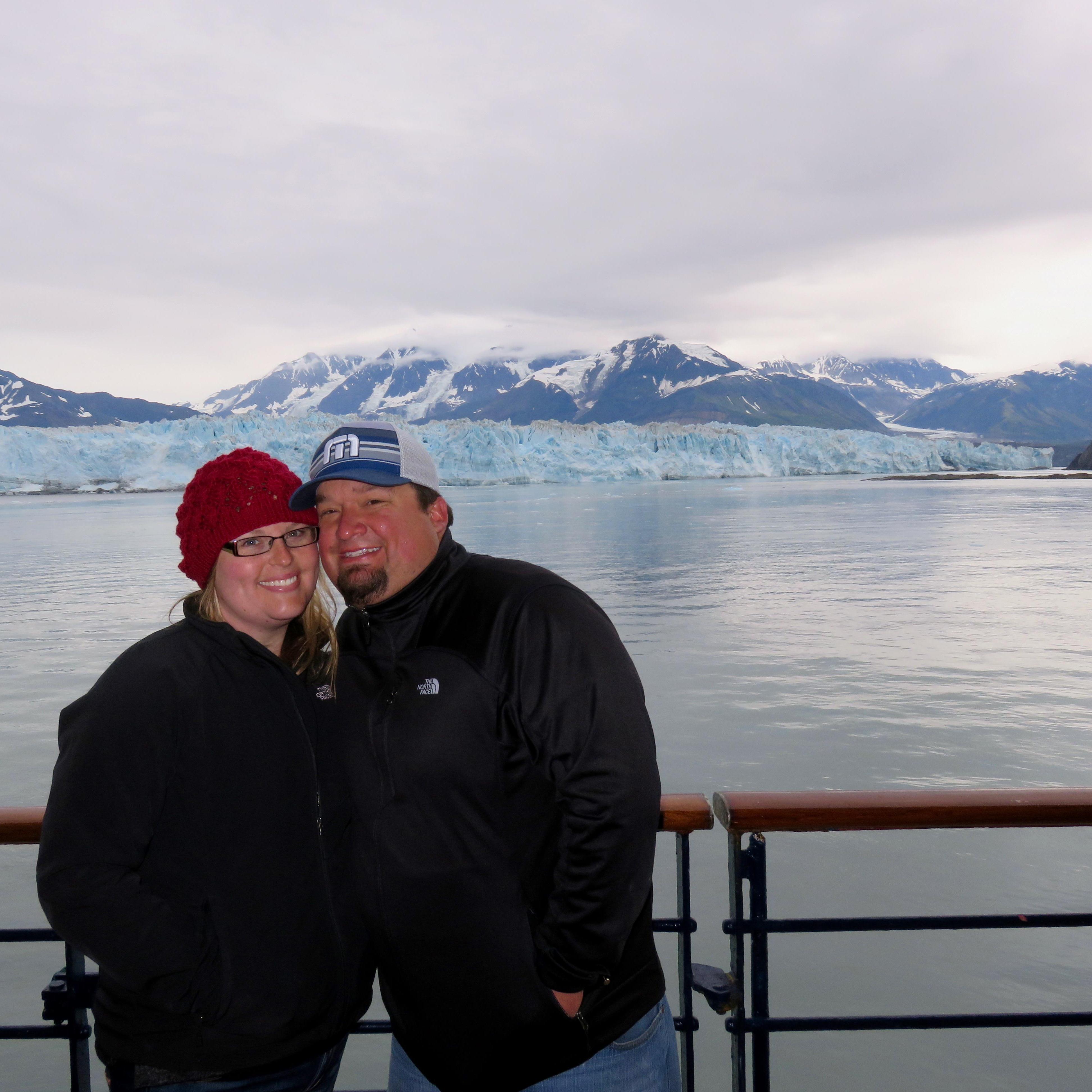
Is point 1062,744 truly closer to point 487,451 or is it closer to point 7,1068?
point 7,1068

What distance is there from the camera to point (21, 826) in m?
1.64

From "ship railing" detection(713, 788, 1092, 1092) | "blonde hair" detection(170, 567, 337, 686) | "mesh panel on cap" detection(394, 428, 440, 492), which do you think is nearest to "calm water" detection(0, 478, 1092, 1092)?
"ship railing" detection(713, 788, 1092, 1092)

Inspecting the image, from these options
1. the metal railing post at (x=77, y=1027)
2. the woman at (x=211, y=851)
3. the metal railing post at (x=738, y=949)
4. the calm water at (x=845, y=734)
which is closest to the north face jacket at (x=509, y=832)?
the woman at (x=211, y=851)

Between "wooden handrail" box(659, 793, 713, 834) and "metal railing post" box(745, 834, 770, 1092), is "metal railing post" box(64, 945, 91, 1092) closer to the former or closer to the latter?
"wooden handrail" box(659, 793, 713, 834)

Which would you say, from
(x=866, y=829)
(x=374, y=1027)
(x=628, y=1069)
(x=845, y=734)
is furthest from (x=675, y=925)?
(x=845, y=734)

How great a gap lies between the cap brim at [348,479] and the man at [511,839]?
27 cm

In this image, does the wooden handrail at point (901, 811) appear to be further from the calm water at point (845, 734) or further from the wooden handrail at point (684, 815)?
the calm water at point (845, 734)

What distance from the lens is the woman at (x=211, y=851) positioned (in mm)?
1305

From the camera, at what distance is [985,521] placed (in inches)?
1230

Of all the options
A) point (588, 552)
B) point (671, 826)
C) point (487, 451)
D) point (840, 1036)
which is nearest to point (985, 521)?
point (588, 552)

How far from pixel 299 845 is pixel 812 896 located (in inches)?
153

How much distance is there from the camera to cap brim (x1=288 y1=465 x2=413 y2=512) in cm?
172

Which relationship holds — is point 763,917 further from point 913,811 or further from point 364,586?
point 364,586

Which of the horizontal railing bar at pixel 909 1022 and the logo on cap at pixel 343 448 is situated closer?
the horizontal railing bar at pixel 909 1022
